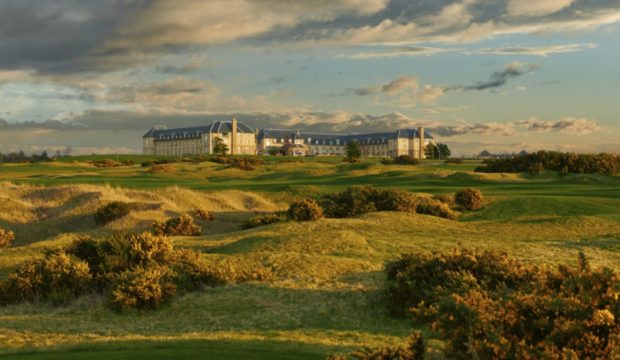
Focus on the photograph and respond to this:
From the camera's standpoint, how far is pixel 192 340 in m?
12.6

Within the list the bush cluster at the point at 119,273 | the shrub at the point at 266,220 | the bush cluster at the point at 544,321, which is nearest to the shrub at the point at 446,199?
the shrub at the point at 266,220

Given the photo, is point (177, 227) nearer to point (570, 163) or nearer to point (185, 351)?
point (185, 351)

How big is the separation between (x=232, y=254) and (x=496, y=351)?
15.8 meters

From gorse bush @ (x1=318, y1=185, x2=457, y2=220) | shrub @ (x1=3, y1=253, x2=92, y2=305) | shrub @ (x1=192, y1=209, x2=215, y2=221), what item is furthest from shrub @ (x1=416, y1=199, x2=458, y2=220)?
shrub @ (x1=3, y1=253, x2=92, y2=305)

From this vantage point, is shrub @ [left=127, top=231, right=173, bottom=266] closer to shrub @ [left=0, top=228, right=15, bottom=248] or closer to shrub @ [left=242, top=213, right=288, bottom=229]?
shrub @ [left=242, top=213, right=288, bottom=229]

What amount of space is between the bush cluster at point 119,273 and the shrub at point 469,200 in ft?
68.8

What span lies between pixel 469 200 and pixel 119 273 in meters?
24.0

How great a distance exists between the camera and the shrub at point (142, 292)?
16.3 meters

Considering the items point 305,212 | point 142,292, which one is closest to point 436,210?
point 305,212

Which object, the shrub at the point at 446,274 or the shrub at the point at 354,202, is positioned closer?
the shrub at the point at 446,274

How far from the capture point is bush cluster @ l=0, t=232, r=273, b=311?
56.6ft

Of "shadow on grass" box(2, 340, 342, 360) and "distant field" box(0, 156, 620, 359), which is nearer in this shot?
"shadow on grass" box(2, 340, 342, 360)

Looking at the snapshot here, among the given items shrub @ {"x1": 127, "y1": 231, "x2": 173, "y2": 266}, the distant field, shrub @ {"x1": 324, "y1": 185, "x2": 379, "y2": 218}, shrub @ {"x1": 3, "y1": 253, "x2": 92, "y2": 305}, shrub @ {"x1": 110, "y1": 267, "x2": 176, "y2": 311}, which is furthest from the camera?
shrub @ {"x1": 324, "y1": 185, "x2": 379, "y2": 218}

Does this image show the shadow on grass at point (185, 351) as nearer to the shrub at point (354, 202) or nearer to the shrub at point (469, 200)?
the shrub at point (354, 202)
